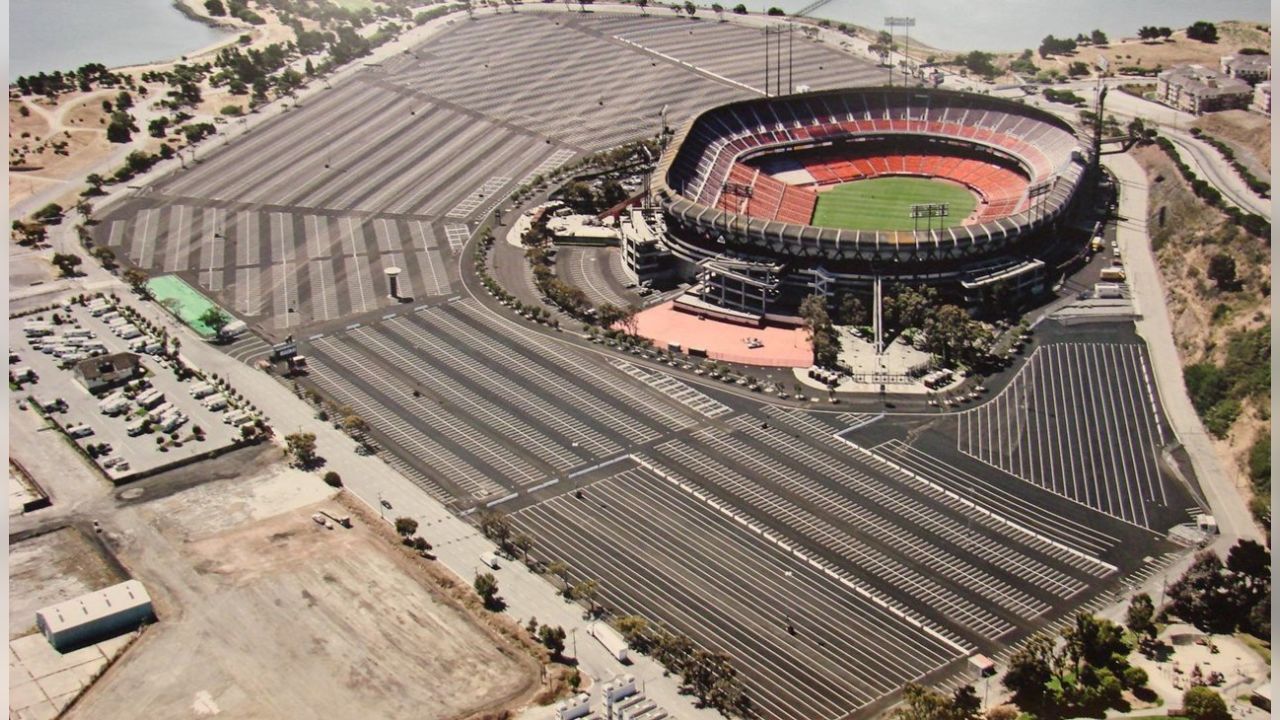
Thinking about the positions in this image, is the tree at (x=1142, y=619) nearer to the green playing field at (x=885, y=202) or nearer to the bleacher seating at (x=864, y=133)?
the green playing field at (x=885, y=202)

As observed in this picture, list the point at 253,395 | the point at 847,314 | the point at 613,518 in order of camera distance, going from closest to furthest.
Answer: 1. the point at 613,518
2. the point at 253,395
3. the point at 847,314

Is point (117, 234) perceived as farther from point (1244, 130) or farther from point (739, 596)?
point (1244, 130)

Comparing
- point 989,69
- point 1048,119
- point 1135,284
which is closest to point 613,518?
point 1135,284

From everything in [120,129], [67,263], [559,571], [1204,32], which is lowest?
[559,571]

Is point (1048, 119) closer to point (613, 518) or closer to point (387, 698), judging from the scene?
point (613, 518)

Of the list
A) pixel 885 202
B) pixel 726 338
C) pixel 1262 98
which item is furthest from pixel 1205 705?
pixel 1262 98
